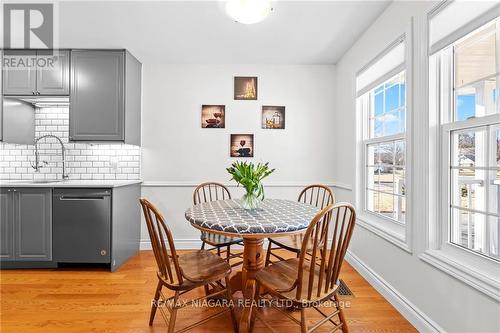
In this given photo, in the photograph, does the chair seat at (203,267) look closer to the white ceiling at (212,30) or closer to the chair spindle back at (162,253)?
the chair spindle back at (162,253)

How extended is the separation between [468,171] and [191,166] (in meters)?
2.82

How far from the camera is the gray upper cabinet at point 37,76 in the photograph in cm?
296

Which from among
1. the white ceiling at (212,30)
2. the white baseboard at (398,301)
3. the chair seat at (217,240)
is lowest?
the white baseboard at (398,301)

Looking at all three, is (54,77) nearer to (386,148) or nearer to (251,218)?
(251,218)

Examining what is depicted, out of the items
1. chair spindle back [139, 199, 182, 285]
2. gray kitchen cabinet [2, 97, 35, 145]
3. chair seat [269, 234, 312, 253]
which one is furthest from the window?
gray kitchen cabinet [2, 97, 35, 145]

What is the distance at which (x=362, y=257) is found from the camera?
8.78ft

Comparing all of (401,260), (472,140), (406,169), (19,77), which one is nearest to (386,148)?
(406,169)

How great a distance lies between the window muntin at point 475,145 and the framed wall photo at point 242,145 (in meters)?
2.16

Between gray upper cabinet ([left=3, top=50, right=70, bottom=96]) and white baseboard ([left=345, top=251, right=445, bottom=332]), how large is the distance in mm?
3800

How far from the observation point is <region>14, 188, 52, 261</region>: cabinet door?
2695 millimetres

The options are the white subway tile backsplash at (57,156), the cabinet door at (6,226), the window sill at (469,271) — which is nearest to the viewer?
the window sill at (469,271)

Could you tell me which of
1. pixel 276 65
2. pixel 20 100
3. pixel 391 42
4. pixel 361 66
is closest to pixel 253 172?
pixel 391 42

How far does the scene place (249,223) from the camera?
1.58 meters

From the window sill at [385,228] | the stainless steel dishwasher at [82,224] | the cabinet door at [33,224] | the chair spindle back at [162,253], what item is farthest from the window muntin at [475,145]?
the cabinet door at [33,224]
